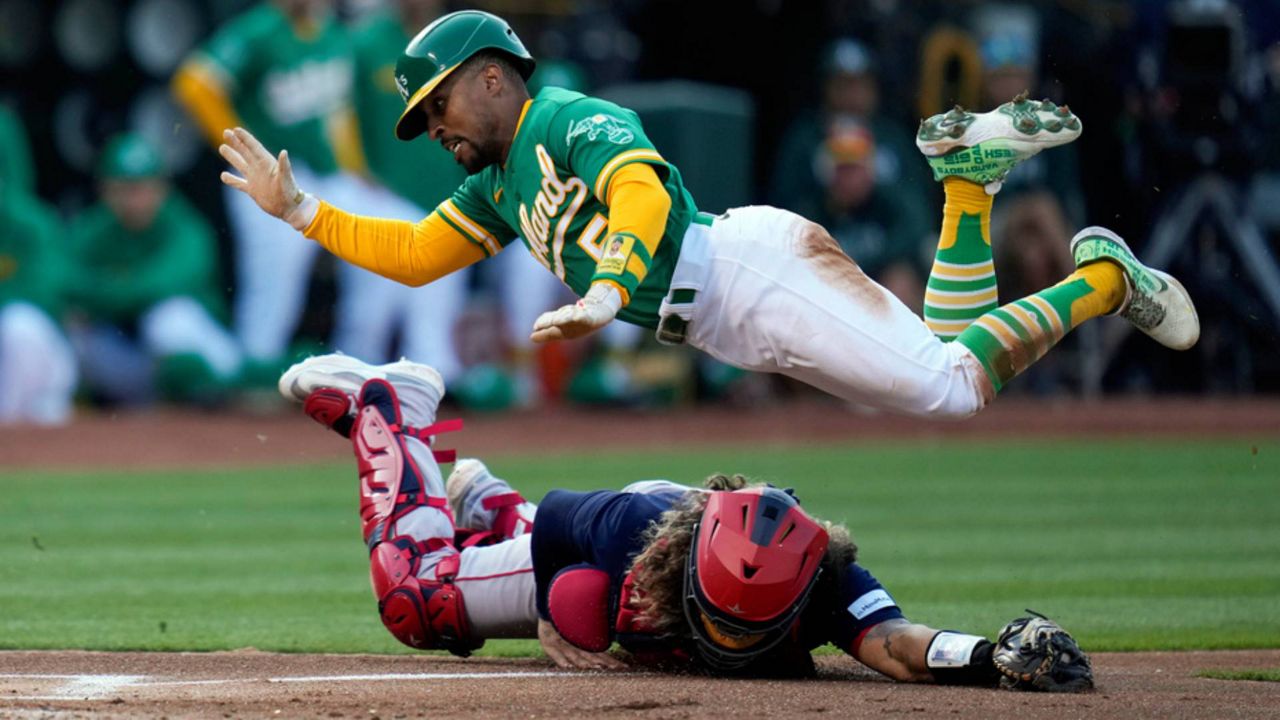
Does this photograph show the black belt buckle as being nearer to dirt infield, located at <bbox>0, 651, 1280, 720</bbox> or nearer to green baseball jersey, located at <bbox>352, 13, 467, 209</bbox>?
dirt infield, located at <bbox>0, 651, 1280, 720</bbox>

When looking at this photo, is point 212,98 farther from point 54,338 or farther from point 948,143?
point 948,143

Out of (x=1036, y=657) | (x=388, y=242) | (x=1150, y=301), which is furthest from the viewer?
(x=388, y=242)

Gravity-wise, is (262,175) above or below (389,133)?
below

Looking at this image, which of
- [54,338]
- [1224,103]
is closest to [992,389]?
[54,338]

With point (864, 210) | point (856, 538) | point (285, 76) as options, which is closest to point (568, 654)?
point (856, 538)

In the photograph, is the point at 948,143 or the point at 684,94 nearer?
the point at 948,143

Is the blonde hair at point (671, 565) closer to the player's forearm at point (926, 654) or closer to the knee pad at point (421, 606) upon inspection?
the player's forearm at point (926, 654)

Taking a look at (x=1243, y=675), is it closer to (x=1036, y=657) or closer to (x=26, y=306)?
(x=1036, y=657)
